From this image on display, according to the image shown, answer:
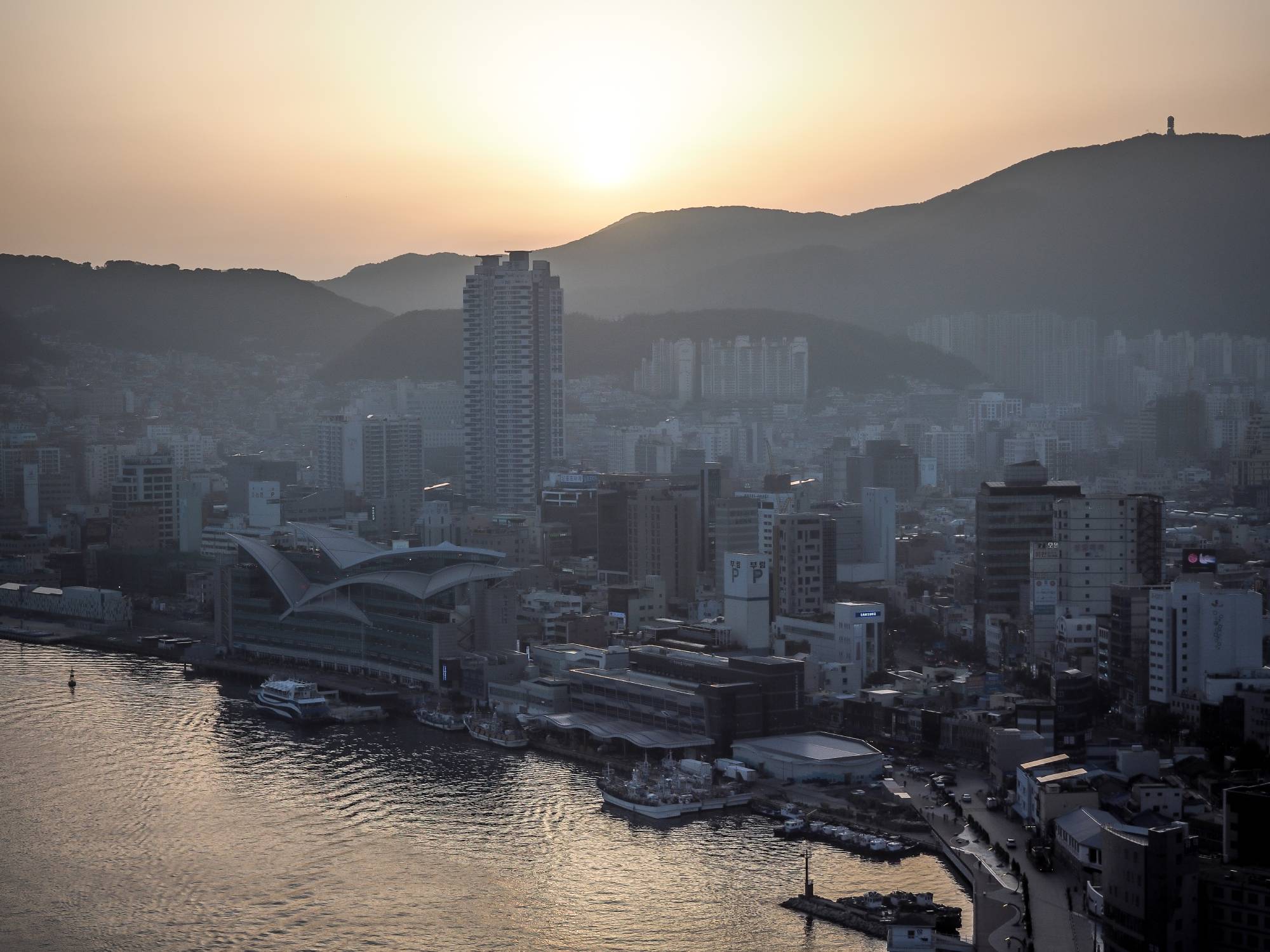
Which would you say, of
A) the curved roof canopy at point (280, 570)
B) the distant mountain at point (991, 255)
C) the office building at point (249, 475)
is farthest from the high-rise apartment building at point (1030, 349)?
the curved roof canopy at point (280, 570)

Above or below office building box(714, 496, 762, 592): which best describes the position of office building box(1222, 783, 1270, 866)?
below

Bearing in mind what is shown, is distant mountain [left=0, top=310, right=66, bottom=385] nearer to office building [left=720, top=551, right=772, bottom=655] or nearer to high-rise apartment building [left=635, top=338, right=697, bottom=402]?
high-rise apartment building [left=635, top=338, right=697, bottom=402]

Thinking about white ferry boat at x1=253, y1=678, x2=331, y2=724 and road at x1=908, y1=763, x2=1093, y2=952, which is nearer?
road at x1=908, y1=763, x2=1093, y2=952

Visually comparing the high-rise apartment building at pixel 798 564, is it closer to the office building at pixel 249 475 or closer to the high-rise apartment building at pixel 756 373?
the office building at pixel 249 475

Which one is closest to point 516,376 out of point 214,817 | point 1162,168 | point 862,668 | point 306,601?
point 306,601

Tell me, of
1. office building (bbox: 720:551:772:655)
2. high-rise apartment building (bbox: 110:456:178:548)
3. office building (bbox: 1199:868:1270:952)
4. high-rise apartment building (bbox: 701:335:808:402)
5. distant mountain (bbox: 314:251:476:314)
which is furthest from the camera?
distant mountain (bbox: 314:251:476:314)

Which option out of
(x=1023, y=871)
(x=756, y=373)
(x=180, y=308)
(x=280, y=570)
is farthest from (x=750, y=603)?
(x=180, y=308)

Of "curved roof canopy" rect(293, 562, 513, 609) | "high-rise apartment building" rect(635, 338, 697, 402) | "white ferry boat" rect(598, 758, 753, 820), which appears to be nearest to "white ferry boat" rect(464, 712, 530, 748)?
"white ferry boat" rect(598, 758, 753, 820)

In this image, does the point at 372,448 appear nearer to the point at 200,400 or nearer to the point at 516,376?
the point at 516,376
